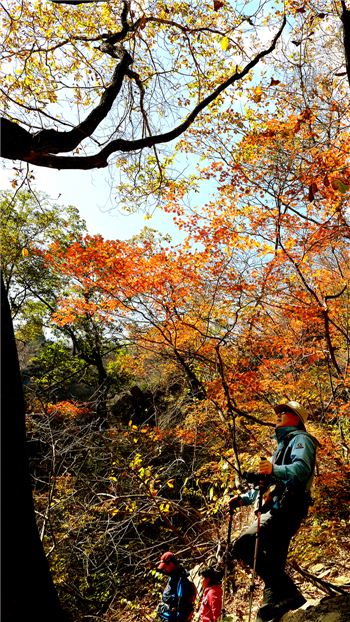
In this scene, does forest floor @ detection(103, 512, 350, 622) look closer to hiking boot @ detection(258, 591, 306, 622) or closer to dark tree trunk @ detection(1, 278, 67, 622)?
hiking boot @ detection(258, 591, 306, 622)

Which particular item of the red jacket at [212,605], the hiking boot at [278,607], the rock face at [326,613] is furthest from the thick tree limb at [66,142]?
the red jacket at [212,605]

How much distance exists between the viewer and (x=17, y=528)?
158cm

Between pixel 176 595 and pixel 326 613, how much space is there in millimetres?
2829

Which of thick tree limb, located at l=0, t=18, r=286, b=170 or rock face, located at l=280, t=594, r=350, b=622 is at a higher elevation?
thick tree limb, located at l=0, t=18, r=286, b=170

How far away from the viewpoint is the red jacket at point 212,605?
13.5 feet

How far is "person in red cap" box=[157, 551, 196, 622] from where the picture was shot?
4441 millimetres

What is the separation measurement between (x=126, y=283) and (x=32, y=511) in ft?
29.5

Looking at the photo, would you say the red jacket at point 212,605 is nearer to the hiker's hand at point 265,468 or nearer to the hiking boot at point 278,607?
the hiking boot at point 278,607

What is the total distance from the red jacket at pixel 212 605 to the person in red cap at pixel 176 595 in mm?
318

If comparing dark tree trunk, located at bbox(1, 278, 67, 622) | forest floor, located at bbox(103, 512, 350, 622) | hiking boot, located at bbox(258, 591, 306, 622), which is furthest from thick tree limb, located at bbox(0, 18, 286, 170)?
forest floor, located at bbox(103, 512, 350, 622)

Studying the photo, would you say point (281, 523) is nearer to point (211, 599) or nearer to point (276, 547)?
point (276, 547)

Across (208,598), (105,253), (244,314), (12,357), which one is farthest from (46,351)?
(12,357)

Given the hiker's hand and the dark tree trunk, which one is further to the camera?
the hiker's hand

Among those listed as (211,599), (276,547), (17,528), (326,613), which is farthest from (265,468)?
(211,599)
